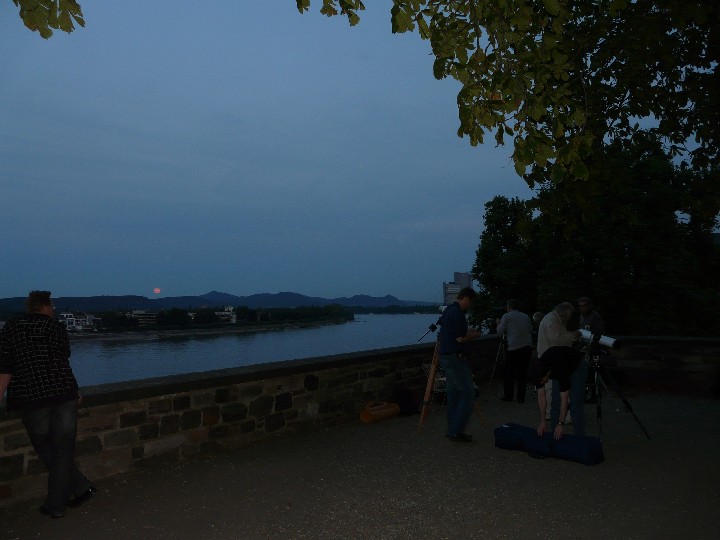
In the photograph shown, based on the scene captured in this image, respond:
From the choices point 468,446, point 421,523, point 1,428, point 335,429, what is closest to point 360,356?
point 335,429

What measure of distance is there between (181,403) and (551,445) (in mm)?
3926

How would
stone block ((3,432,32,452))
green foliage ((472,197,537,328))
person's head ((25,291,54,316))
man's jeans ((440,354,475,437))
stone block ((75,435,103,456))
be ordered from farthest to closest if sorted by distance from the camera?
green foliage ((472,197,537,328)) < man's jeans ((440,354,475,437)) < stone block ((75,435,103,456)) < stone block ((3,432,32,452)) < person's head ((25,291,54,316))

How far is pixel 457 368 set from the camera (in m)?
6.88

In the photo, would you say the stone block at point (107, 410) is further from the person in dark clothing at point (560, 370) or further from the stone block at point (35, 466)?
the person in dark clothing at point (560, 370)

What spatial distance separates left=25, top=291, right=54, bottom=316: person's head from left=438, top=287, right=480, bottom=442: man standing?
433 centimetres

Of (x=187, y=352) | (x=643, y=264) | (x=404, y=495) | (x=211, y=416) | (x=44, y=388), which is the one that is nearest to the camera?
(x=44, y=388)

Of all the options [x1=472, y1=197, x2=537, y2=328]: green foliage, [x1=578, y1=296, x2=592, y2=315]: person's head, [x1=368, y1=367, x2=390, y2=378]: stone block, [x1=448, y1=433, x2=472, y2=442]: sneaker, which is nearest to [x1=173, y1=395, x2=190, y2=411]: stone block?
[x1=368, y1=367, x2=390, y2=378]: stone block

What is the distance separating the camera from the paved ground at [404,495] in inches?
161

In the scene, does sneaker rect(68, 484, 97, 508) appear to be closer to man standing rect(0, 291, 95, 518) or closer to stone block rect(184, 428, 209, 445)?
man standing rect(0, 291, 95, 518)

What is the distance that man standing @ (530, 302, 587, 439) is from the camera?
6.15m


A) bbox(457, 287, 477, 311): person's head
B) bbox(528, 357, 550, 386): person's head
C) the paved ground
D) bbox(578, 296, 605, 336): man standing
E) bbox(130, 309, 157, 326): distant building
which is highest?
bbox(457, 287, 477, 311): person's head

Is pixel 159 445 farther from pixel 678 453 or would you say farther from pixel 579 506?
pixel 678 453

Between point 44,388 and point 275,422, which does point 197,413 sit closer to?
Answer: point 275,422

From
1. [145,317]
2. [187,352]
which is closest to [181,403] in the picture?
[187,352]
